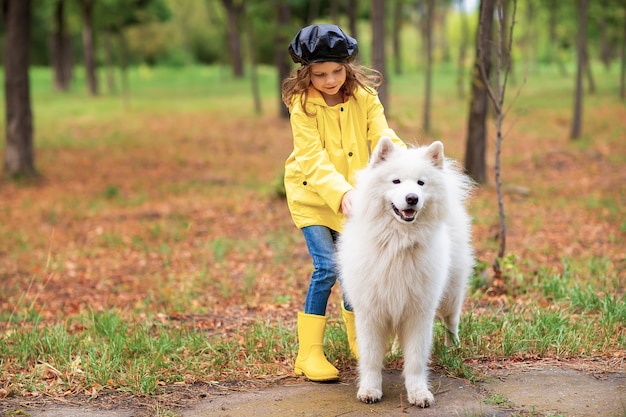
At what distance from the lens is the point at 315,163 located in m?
4.01

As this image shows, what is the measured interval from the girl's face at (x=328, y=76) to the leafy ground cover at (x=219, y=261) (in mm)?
969

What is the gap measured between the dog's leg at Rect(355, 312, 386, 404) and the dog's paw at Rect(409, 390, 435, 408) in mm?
Answer: 211

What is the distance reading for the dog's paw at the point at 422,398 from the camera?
3703 millimetres

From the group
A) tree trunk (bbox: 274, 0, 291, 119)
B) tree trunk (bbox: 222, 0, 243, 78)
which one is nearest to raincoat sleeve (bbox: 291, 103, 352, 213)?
tree trunk (bbox: 274, 0, 291, 119)

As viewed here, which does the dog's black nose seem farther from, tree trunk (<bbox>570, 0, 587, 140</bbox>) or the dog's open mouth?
tree trunk (<bbox>570, 0, 587, 140</bbox>)

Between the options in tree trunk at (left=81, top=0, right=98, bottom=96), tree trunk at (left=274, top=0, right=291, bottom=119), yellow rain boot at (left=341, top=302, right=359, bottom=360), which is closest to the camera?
yellow rain boot at (left=341, top=302, right=359, bottom=360)

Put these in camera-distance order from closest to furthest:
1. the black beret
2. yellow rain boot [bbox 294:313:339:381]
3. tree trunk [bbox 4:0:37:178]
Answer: the black beret → yellow rain boot [bbox 294:313:339:381] → tree trunk [bbox 4:0:37:178]

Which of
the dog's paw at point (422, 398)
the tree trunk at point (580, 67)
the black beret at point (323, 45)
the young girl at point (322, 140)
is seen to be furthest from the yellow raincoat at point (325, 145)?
the tree trunk at point (580, 67)

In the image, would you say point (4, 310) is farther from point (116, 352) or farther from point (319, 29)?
point (319, 29)

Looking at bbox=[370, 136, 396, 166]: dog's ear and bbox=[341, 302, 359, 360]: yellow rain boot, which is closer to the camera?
bbox=[370, 136, 396, 166]: dog's ear

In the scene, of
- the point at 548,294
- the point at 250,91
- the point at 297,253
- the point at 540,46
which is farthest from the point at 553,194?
the point at 540,46

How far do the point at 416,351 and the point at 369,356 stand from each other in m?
0.28

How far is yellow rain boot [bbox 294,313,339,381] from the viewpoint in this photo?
4.22 metres

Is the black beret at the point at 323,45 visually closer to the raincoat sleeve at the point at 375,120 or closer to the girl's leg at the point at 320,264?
the raincoat sleeve at the point at 375,120
